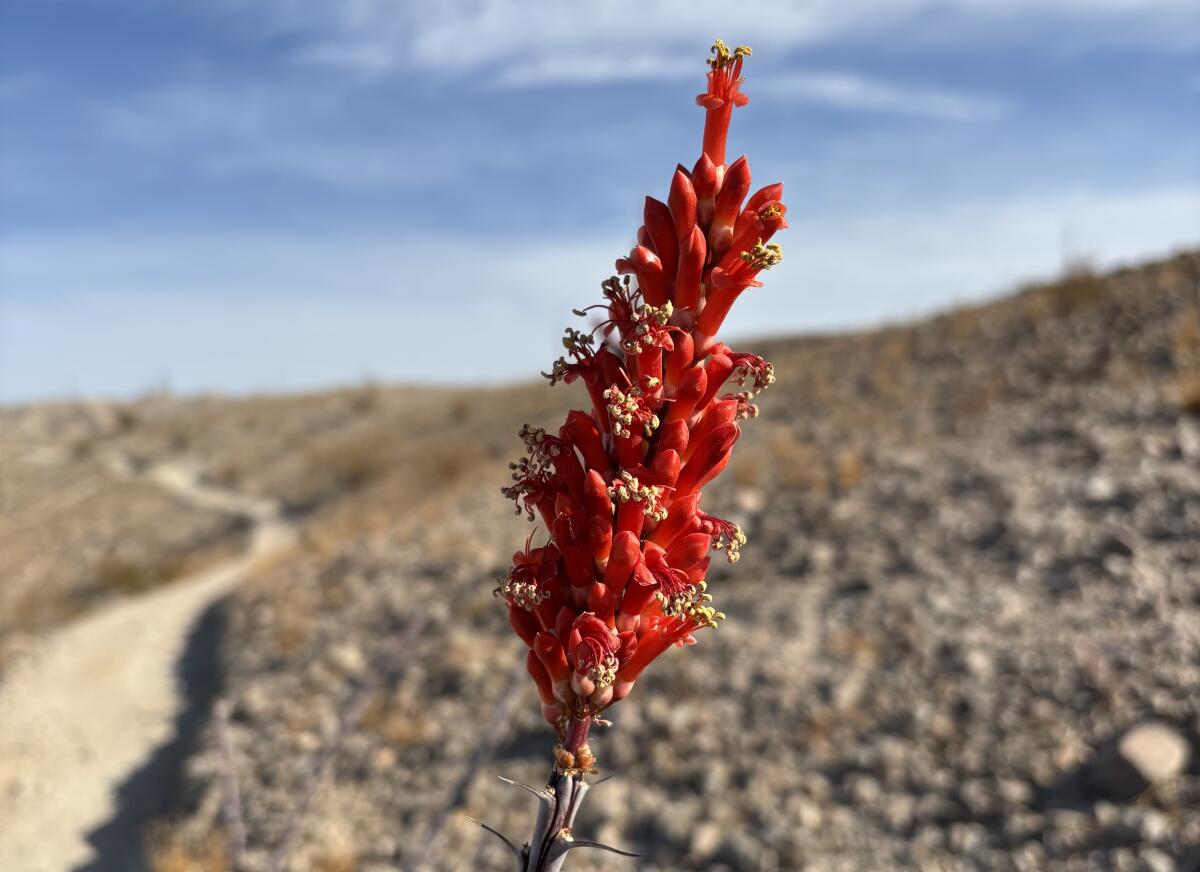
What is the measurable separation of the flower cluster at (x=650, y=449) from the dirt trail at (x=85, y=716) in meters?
9.56

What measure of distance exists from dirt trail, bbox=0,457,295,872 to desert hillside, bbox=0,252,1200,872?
501 millimetres

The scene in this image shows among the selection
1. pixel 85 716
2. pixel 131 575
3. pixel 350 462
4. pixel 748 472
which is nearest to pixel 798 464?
pixel 748 472

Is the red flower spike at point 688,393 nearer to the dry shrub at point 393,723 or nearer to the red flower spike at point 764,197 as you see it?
the red flower spike at point 764,197

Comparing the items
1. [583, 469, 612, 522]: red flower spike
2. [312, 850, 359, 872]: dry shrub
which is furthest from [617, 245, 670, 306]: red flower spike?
[312, 850, 359, 872]: dry shrub

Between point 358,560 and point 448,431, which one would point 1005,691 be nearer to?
point 358,560

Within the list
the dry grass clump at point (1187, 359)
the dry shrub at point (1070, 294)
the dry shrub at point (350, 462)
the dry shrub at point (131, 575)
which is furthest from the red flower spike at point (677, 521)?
the dry shrub at point (350, 462)

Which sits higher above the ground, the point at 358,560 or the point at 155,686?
the point at 358,560

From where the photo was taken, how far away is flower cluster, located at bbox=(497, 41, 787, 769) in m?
1.95

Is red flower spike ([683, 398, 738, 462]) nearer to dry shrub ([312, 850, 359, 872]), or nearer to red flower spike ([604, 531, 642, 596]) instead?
red flower spike ([604, 531, 642, 596])

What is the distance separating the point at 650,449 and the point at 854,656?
7.46m

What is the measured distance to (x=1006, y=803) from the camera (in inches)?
263

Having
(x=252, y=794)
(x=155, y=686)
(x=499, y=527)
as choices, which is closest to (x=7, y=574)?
(x=155, y=686)

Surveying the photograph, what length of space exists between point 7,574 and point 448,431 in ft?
43.4

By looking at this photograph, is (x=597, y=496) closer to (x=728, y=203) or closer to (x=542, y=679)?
(x=542, y=679)
